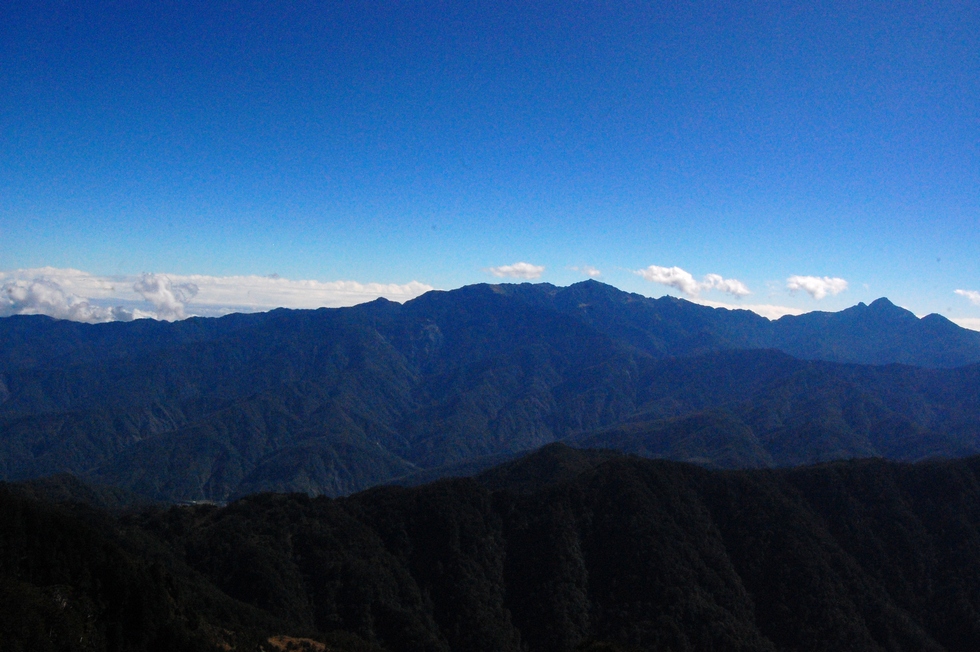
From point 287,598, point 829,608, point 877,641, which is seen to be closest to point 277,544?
point 287,598

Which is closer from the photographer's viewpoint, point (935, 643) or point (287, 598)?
point (287, 598)

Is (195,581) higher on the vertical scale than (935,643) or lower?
higher

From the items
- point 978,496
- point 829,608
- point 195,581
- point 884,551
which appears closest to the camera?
point 195,581

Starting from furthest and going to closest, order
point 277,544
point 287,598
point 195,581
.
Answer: point 277,544 < point 287,598 < point 195,581

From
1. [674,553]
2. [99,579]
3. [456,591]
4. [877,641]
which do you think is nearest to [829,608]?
[877,641]

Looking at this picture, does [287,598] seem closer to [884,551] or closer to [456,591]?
[456,591]

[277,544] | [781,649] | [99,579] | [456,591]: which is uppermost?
[99,579]
